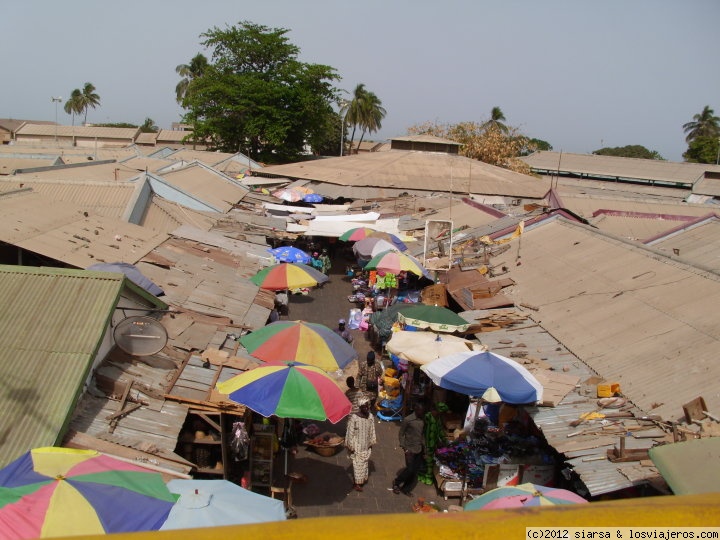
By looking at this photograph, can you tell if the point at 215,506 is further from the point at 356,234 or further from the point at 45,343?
the point at 356,234

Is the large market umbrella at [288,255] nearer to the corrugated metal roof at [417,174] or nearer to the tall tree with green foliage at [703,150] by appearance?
the corrugated metal roof at [417,174]

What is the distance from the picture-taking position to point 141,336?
8672mm

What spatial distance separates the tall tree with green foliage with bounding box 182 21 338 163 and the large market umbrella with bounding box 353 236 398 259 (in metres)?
31.7

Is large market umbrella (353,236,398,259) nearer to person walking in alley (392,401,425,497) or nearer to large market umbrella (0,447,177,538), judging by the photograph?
person walking in alley (392,401,425,497)

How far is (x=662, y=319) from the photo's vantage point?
10656 millimetres

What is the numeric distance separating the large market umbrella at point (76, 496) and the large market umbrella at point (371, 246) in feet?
44.0

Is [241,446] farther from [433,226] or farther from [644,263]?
[433,226]

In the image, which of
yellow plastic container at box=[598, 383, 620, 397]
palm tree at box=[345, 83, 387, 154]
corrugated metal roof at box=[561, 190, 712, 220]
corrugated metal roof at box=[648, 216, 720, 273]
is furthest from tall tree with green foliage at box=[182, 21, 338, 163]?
yellow plastic container at box=[598, 383, 620, 397]

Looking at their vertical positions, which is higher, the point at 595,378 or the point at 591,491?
the point at 595,378

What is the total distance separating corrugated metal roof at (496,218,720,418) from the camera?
8812 mm

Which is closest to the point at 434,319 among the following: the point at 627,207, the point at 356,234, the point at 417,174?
the point at 356,234

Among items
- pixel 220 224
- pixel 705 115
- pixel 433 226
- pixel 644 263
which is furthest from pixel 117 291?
pixel 705 115

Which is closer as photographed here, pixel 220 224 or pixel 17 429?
pixel 17 429

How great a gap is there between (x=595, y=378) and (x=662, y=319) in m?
2.02
